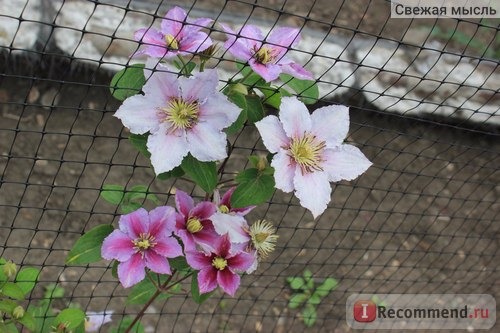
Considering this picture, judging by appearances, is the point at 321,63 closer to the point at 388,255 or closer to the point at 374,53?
the point at 374,53

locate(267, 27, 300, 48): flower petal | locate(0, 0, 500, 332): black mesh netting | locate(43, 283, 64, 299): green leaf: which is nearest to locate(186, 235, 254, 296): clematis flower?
locate(267, 27, 300, 48): flower petal

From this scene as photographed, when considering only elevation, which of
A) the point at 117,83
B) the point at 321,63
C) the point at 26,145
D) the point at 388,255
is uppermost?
the point at 117,83

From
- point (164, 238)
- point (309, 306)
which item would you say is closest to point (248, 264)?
point (164, 238)

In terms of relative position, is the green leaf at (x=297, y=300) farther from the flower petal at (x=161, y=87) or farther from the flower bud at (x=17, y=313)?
the flower petal at (x=161, y=87)

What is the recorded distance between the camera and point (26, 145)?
2.29m

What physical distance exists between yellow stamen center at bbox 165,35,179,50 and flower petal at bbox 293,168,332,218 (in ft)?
0.87

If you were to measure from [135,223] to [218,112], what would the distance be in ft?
0.84

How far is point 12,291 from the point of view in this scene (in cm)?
119

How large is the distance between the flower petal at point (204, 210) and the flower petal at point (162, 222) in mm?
39

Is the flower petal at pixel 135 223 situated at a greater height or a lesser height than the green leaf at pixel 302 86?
lesser

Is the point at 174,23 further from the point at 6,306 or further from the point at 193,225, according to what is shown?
the point at 6,306

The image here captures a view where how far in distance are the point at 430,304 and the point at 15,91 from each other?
1582 mm

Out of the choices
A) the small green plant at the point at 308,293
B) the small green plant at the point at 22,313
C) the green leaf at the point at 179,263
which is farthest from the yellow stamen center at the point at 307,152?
the small green plant at the point at 308,293

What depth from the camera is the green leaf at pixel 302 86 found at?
117 cm
